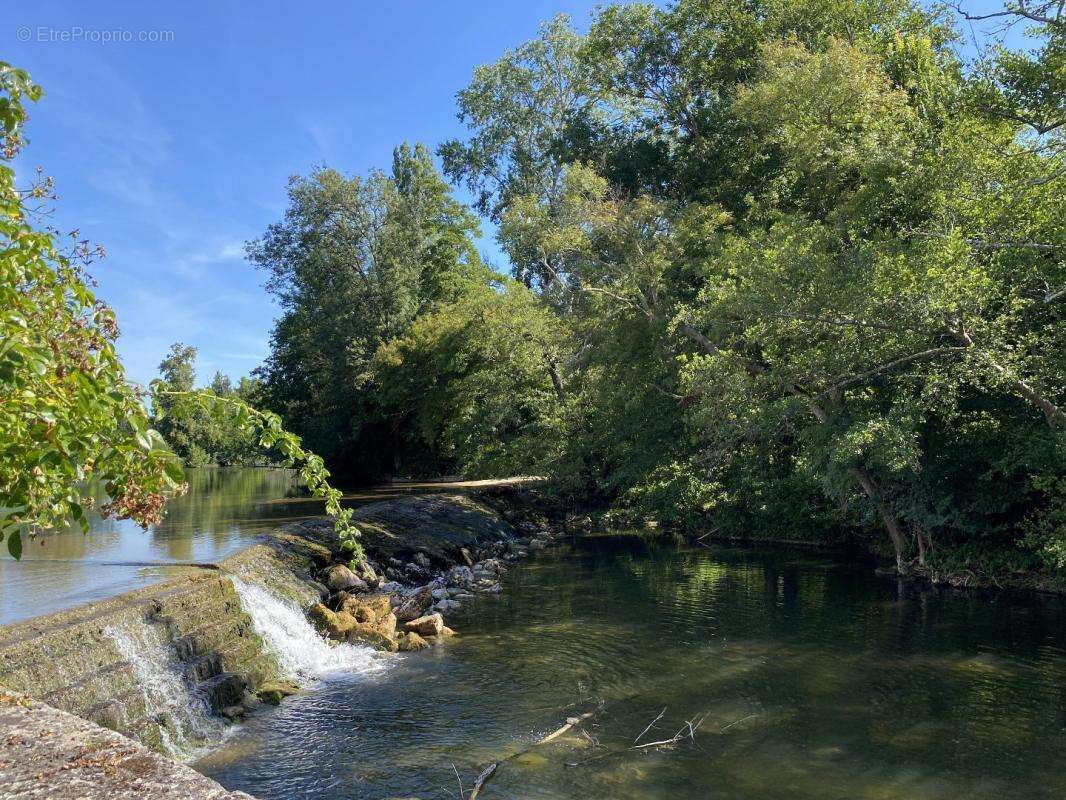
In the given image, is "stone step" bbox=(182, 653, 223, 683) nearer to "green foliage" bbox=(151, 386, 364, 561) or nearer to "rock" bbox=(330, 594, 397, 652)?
"rock" bbox=(330, 594, 397, 652)

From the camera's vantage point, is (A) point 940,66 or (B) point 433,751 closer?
(B) point 433,751

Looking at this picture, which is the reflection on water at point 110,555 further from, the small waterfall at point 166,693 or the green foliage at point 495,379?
the green foliage at point 495,379

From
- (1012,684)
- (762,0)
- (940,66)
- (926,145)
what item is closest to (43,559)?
(1012,684)

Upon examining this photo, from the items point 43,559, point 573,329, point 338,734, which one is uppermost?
point 573,329

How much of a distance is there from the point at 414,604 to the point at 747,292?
345 inches

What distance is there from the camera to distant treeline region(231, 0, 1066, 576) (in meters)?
12.7

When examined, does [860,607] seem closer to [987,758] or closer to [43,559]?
[987,758]

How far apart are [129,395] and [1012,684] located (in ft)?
34.6

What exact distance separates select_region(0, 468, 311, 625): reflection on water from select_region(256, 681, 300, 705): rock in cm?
231

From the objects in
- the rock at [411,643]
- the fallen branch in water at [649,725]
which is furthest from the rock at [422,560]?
the fallen branch in water at [649,725]

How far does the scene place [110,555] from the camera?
529 inches

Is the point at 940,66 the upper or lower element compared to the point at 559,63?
lower

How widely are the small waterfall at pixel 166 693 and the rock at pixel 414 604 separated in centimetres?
463

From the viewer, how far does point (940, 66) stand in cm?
1559
